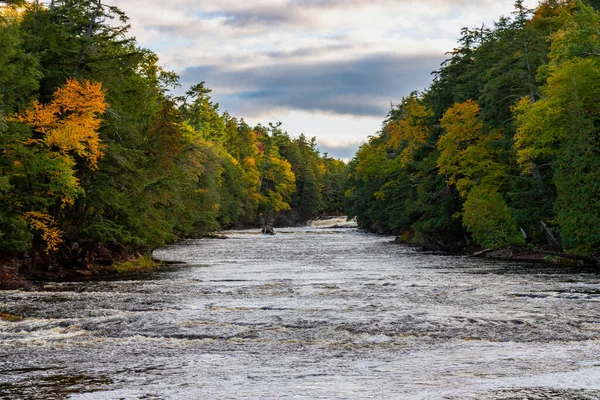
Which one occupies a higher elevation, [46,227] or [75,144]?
[75,144]

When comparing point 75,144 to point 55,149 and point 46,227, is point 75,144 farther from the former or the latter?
point 46,227

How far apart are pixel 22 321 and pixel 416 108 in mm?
58352

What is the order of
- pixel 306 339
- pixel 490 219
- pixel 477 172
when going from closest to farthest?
pixel 306 339 < pixel 490 219 < pixel 477 172

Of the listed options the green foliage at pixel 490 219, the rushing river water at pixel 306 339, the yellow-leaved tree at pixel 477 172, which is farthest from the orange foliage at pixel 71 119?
the yellow-leaved tree at pixel 477 172

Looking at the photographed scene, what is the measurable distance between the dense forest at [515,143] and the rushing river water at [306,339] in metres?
9.89

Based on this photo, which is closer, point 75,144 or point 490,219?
point 75,144

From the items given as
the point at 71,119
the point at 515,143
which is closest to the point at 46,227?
the point at 71,119

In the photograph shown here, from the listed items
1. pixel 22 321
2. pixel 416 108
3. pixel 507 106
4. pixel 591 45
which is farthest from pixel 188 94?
pixel 22 321

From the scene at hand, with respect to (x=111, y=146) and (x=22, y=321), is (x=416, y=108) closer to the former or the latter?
(x=111, y=146)

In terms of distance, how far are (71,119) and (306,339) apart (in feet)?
66.3

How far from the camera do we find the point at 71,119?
31.2 metres

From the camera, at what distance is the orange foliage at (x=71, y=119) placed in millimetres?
29812

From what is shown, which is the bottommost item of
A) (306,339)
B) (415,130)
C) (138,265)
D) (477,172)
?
(306,339)

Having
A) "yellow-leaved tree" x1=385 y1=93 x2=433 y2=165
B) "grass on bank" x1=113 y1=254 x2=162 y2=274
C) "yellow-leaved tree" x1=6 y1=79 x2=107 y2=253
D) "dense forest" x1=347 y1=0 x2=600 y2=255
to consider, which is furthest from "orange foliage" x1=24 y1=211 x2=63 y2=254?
"yellow-leaved tree" x1=385 y1=93 x2=433 y2=165
